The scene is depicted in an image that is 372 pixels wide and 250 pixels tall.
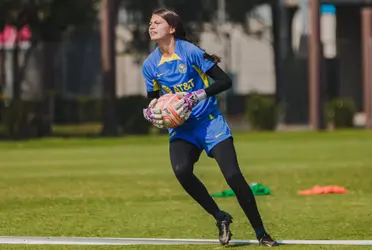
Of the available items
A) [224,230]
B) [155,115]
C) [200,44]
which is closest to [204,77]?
[155,115]

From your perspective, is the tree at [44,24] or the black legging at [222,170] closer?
the black legging at [222,170]

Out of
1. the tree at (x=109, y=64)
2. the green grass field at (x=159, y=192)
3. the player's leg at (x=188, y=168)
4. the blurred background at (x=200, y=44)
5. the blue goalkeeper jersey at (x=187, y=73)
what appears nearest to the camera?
the blue goalkeeper jersey at (x=187, y=73)

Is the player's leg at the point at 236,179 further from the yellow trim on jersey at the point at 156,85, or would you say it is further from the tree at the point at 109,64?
the tree at the point at 109,64

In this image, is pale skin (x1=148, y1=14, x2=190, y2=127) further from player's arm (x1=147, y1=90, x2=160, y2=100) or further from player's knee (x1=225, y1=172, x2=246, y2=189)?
player's knee (x1=225, y1=172, x2=246, y2=189)

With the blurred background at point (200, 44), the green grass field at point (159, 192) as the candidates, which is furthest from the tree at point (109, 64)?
the green grass field at point (159, 192)

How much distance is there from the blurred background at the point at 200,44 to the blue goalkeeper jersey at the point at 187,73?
86.4ft

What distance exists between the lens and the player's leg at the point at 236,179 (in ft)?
32.8

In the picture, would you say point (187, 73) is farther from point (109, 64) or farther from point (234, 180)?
point (109, 64)

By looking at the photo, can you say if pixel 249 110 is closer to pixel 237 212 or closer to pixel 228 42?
pixel 228 42

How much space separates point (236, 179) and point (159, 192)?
7115 mm

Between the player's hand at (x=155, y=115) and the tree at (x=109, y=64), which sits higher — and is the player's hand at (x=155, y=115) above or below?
above

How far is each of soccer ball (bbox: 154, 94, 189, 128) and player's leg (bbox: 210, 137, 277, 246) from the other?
0.40m

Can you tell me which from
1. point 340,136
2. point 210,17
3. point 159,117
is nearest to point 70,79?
point 210,17

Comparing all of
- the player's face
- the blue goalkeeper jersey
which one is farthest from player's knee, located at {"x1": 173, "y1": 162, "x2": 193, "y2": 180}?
the player's face
